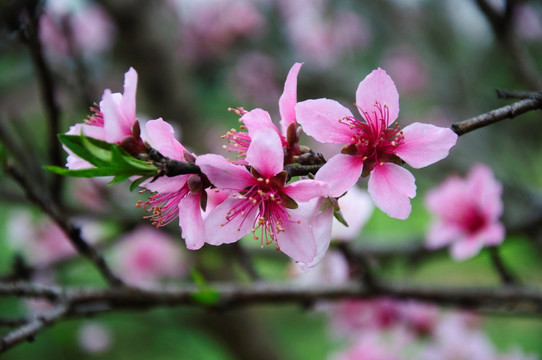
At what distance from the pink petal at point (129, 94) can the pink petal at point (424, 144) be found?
28cm

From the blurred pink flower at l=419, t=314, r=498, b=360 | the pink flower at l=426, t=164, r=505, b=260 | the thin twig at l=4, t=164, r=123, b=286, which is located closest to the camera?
the thin twig at l=4, t=164, r=123, b=286

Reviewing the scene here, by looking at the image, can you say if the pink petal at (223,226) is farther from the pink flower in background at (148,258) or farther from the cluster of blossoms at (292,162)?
the pink flower in background at (148,258)

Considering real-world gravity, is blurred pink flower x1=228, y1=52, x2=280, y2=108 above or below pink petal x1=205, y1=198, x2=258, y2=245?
above

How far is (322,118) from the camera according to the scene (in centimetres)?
49

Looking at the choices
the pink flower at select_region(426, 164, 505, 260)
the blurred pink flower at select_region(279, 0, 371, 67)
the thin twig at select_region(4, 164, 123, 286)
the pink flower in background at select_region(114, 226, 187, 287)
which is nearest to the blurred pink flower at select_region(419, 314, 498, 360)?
the pink flower at select_region(426, 164, 505, 260)

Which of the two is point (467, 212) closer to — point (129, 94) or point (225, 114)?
point (129, 94)

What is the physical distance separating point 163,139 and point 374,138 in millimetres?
237

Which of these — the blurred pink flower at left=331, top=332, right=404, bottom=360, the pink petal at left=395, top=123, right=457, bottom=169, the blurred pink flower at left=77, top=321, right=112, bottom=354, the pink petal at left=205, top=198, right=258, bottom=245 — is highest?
the pink petal at left=395, top=123, right=457, bottom=169

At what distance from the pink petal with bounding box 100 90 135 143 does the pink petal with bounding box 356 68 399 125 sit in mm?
244

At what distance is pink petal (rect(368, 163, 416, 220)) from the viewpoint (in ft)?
1.56

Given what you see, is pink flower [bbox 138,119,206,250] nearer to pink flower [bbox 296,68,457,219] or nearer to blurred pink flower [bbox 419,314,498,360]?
pink flower [bbox 296,68,457,219]

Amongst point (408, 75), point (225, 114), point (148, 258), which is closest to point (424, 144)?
point (148, 258)

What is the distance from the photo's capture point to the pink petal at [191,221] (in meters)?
0.49

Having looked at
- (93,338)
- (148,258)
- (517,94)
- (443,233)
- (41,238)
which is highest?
(517,94)
